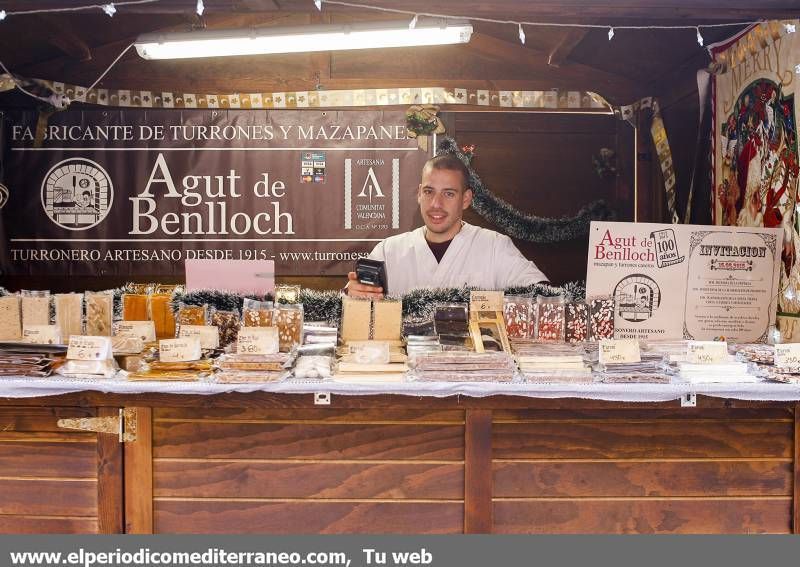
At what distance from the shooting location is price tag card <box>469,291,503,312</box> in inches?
109

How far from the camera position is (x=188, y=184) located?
496 centimetres

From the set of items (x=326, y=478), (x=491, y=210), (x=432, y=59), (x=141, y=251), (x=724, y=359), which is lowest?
(x=326, y=478)

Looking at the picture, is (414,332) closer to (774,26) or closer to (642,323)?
(642,323)

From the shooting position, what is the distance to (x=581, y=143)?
5078 mm

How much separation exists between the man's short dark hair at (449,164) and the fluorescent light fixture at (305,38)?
1368mm

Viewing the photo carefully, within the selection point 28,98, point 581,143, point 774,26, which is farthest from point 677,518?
point 28,98

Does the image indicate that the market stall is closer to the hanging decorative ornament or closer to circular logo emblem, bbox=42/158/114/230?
circular logo emblem, bbox=42/158/114/230

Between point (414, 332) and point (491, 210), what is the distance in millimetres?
2450

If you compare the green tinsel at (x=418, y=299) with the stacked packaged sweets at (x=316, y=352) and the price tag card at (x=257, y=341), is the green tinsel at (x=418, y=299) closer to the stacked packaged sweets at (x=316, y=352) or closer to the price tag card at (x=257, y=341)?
the stacked packaged sweets at (x=316, y=352)

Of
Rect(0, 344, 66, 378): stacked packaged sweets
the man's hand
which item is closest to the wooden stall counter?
Rect(0, 344, 66, 378): stacked packaged sweets

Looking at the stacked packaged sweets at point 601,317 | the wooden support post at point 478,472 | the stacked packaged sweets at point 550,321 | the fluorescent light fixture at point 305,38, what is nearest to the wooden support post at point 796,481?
the stacked packaged sweets at point 601,317

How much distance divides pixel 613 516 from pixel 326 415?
3.59 feet

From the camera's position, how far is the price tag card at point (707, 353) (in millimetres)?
2379

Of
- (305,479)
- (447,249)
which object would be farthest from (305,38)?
(305,479)
